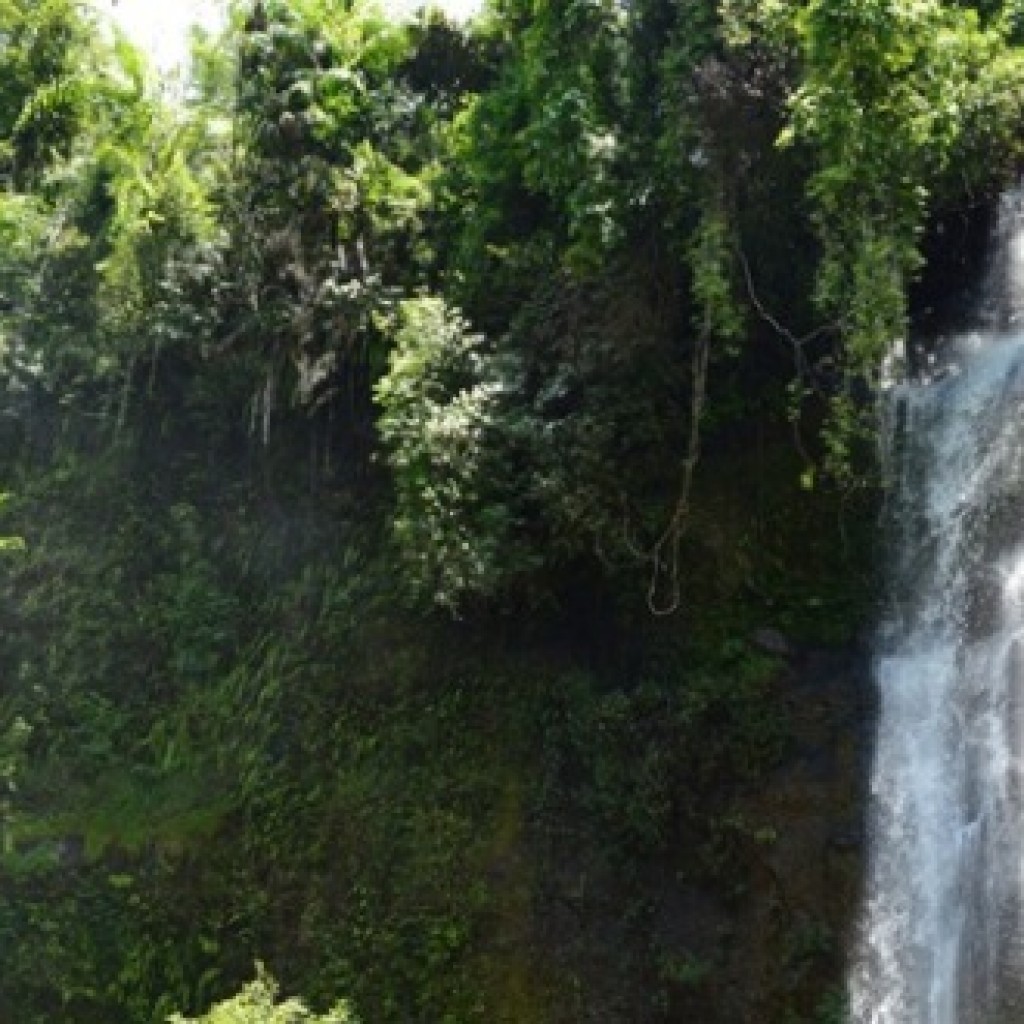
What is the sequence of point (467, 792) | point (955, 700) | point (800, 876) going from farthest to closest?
point (467, 792)
point (955, 700)
point (800, 876)

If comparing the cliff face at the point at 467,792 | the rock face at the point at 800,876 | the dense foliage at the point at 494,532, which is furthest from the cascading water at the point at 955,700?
the dense foliage at the point at 494,532

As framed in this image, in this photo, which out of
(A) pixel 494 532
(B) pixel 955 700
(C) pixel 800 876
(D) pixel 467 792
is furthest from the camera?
(D) pixel 467 792

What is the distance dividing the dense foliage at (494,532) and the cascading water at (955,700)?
422 millimetres

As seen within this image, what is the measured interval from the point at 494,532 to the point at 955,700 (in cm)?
319

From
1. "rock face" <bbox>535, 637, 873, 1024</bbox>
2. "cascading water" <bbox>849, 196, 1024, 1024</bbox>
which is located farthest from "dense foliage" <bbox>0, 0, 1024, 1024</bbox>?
"cascading water" <bbox>849, 196, 1024, 1024</bbox>

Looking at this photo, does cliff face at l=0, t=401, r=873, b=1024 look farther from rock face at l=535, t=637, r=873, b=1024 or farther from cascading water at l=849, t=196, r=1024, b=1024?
cascading water at l=849, t=196, r=1024, b=1024

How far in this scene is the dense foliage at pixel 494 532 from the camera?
29.4 feet

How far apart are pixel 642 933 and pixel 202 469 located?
6.65 metres

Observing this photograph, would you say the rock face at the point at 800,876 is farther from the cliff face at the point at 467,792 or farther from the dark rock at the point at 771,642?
the dark rock at the point at 771,642

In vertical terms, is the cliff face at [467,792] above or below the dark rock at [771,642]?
below

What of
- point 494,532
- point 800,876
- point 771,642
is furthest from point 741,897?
point 494,532

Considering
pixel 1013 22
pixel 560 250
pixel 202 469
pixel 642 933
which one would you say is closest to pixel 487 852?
pixel 642 933

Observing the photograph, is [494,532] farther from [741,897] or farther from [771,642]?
[741,897]

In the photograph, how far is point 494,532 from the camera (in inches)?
377
